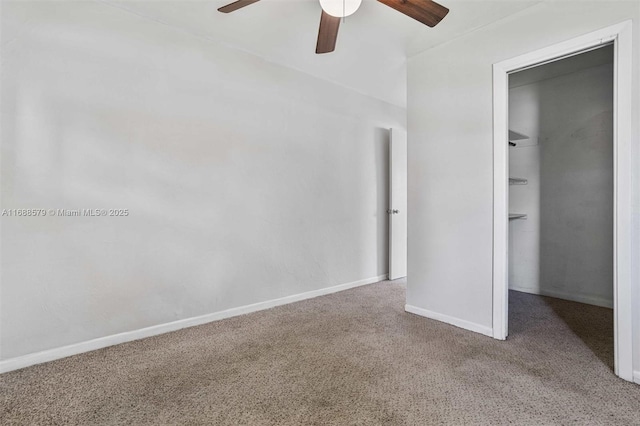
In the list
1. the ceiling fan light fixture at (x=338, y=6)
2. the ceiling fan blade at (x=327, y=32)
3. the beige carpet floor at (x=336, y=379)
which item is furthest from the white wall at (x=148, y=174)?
the ceiling fan light fixture at (x=338, y=6)

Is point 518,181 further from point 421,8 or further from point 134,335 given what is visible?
point 134,335

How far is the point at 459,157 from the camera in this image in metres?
2.73

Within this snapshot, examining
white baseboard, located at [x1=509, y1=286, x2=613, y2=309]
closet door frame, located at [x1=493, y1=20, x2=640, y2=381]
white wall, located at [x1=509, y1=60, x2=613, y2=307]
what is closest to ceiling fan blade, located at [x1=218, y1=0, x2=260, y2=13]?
closet door frame, located at [x1=493, y1=20, x2=640, y2=381]

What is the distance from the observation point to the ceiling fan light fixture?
5.68 feet

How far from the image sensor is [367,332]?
2.60m

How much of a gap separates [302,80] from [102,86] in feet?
6.07

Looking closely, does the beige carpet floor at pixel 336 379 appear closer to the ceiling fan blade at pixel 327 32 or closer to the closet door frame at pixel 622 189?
the closet door frame at pixel 622 189

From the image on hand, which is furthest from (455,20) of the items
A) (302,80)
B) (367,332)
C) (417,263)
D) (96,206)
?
(96,206)

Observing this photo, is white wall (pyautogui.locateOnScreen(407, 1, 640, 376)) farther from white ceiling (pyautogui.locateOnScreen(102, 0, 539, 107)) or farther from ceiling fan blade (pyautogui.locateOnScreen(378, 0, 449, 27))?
ceiling fan blade (pyautogui.locateOnScreen(378, 0, 449, 27))

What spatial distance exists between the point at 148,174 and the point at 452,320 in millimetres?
2748

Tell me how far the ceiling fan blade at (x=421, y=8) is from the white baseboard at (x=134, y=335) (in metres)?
2.63

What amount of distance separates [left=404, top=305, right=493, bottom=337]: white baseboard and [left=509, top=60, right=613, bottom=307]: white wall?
176cm

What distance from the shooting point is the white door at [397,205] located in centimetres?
427

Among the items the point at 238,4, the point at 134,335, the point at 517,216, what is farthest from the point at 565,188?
the point at 134,335
